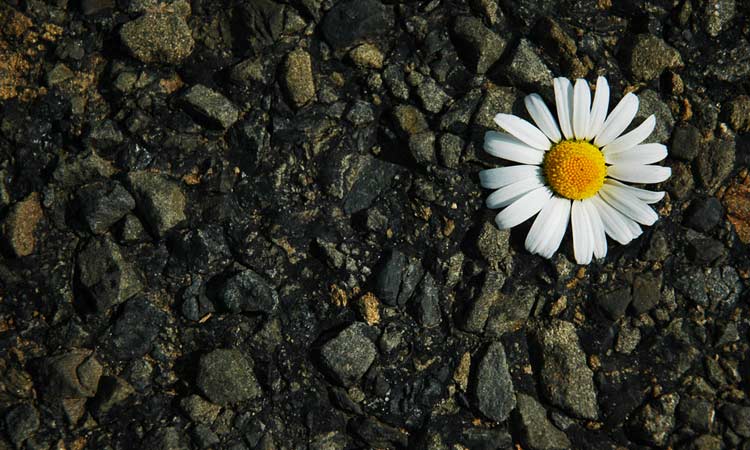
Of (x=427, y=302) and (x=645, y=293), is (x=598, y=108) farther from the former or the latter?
(x=427, y=302)

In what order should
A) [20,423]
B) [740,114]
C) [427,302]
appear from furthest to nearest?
[740,114] → [427,302] → [20,423]

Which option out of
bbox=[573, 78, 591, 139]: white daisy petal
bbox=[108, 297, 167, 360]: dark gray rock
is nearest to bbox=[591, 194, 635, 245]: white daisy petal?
bbox=[573, 78, 591, 139]: white daisy petal

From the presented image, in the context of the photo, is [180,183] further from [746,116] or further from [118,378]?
[746,116]

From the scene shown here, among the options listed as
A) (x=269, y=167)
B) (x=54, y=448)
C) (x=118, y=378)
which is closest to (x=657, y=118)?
(x=269, y=167)

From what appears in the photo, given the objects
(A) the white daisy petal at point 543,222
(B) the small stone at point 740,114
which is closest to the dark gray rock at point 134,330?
(A) the white daisy petal at point 543,222

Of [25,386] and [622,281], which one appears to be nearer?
[25,386]

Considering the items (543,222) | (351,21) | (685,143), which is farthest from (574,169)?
(351,21)

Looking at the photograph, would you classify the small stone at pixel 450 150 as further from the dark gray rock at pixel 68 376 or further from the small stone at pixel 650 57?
the dark gray rock at pixel 68 376
